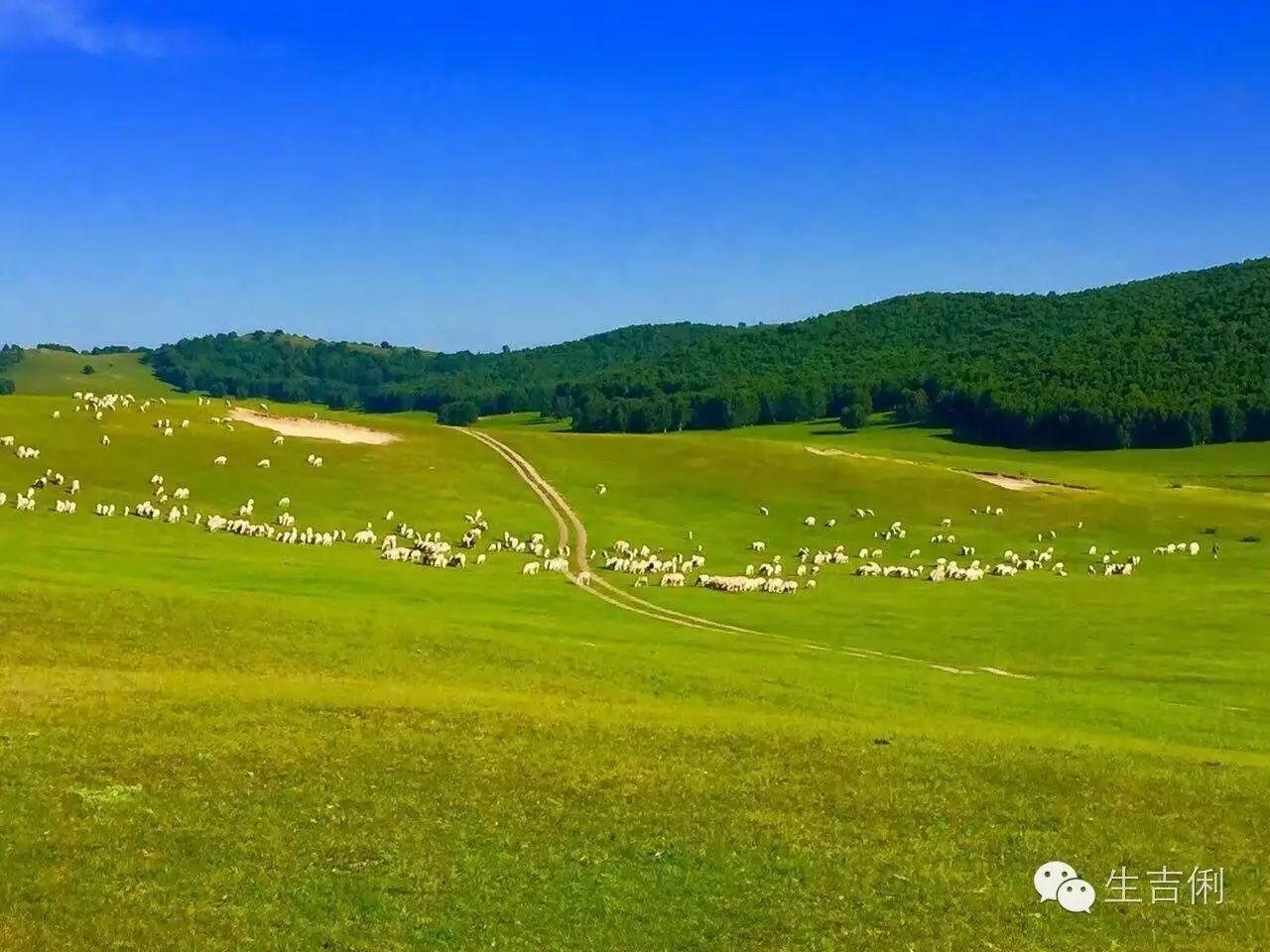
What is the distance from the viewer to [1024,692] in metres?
39.3

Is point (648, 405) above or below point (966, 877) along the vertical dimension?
above

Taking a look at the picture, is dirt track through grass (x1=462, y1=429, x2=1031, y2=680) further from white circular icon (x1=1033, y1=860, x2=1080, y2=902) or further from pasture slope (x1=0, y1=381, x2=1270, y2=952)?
white circular icon (x1=1033, y1=860, x2=1080, y2=902)

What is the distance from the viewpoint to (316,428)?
103750mm

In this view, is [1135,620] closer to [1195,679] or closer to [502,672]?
[1195,679]

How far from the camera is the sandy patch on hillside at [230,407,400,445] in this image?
10094cm

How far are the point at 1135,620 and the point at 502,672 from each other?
35922 mm

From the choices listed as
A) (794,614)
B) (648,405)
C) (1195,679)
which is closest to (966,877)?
(1195,679)

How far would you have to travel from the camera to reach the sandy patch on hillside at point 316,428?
100938mm

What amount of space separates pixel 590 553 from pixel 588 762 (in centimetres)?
5167

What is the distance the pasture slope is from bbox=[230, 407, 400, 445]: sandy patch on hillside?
3974cm

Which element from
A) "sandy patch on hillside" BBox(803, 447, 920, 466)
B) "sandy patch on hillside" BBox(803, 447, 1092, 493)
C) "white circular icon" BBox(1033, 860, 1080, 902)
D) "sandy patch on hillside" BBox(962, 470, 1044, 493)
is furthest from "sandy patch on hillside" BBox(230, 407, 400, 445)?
"white circular icon" BBox(1033, 860, 1080, 902)

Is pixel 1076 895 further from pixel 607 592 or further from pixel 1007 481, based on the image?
pixel 1007 481

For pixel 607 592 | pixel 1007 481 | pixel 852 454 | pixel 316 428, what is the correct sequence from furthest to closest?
pixel 852 454 < pixel 316 428 < pixel 1007 481 < pixel 607 592

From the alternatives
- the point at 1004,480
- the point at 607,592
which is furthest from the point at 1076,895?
the point at 1004,480
